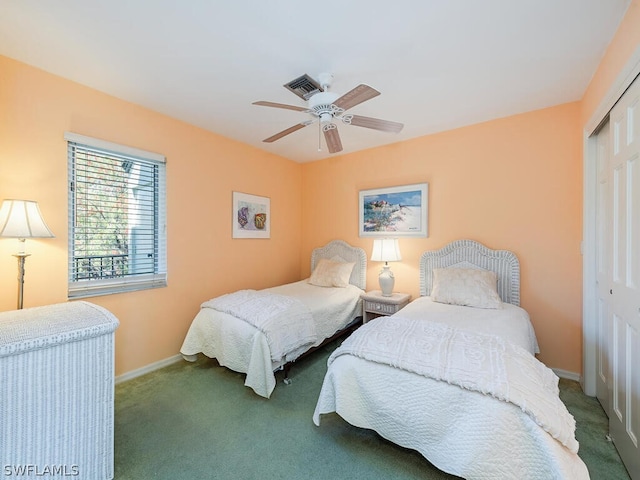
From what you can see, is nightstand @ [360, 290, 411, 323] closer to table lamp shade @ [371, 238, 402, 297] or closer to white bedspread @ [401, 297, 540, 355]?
table lamp shade @ [371, 238, 402, 297]

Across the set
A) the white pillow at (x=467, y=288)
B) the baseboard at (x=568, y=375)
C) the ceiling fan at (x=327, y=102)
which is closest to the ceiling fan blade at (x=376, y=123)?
the ceiling fan at (x=327, y=102)

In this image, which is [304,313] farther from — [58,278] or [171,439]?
[58,278]

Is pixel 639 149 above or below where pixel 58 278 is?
above

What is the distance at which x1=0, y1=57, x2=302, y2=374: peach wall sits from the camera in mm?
2043

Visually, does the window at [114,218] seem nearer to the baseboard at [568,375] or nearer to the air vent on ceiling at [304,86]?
the air vent on ceiling at [304,86]

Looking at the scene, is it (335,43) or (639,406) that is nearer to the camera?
(639,406)

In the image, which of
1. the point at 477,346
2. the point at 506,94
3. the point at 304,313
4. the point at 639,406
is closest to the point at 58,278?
the point at 304,313

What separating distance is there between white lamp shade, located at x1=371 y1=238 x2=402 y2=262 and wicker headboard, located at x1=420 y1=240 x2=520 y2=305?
0.32 metres

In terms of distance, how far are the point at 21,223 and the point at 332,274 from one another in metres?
2.91

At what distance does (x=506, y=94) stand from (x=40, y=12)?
3392 millimetres

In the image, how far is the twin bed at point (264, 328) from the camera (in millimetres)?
2225

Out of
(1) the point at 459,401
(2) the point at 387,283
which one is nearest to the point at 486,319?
(1) the point at 459,401

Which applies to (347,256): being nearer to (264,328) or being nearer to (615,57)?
(264,328)

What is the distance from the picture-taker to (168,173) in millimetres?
2893
